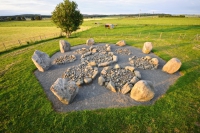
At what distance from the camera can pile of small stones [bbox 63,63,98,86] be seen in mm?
11828

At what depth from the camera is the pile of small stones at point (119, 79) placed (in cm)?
1067

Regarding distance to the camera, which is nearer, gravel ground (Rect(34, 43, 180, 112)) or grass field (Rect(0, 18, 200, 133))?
grass field (Rect(0, 18, 200, 133))

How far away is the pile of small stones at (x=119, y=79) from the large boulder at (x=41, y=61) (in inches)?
290

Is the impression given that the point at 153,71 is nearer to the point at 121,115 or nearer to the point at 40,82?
the point at 121,115

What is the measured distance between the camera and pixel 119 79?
1173cm

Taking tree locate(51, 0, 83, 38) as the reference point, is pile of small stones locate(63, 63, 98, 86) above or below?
below

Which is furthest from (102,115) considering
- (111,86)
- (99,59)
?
(99,59)

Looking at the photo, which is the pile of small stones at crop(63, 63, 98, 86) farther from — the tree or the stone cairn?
the tree

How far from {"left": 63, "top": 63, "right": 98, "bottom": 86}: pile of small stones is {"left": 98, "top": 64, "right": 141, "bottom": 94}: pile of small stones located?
3.45 feet

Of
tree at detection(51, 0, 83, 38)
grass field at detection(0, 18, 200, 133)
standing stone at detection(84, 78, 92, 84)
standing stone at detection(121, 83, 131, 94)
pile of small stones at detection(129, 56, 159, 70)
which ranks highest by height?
tree at detection(51, 0, 83, 38)

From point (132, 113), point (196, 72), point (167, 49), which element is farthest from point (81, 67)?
point (167, 49)

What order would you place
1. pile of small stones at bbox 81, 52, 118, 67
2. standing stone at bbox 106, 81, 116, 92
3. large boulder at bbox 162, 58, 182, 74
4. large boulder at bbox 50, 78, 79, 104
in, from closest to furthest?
large boulder at bbox 50, 78, 79, 104 → standing stone at bbox 106, 81, 116, 92 → large boulder at bbox 162, 58, 182, 74 → pile of small stones at bbox 81, 52, 118, 67

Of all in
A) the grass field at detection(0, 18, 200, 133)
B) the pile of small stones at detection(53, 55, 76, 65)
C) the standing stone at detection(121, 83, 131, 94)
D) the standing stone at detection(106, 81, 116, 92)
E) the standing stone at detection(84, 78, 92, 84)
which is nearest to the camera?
the grass field at detection(0, 18, 200, 133)

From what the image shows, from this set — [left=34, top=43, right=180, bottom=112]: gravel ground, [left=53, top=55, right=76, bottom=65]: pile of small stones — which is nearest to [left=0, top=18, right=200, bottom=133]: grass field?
[left=34, top=43, right=180, bottom=112]: gravel ground
